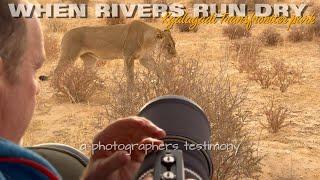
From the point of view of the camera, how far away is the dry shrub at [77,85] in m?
7.62

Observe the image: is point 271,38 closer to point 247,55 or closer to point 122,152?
point 247,55

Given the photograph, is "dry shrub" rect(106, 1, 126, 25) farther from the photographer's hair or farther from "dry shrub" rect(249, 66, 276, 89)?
the photographer's hair

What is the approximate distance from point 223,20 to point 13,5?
12059 millimetres

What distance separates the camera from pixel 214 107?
4.90 metres

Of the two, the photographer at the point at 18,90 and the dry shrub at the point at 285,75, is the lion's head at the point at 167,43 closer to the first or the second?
the dry shrub at the point at 285,75

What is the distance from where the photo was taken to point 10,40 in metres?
1.12

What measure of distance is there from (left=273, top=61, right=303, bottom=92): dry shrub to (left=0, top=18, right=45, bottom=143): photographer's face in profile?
6616 mm

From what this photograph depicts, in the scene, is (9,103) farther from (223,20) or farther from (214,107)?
(223,20)

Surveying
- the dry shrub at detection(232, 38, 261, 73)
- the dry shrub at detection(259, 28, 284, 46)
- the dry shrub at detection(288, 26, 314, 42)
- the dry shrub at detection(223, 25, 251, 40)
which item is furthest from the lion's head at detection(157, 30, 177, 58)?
the dry shrub at detection(288, 26, 314, 42)

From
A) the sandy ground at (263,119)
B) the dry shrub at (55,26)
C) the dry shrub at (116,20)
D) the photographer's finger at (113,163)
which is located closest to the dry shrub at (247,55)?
the sandy ground at (263,119)

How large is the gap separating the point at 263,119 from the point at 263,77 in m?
1.59

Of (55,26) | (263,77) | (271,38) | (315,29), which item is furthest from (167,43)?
(55,26)

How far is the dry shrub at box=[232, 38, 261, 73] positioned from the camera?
8.55 meters

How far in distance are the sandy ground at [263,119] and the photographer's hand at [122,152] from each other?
11.6 ft
